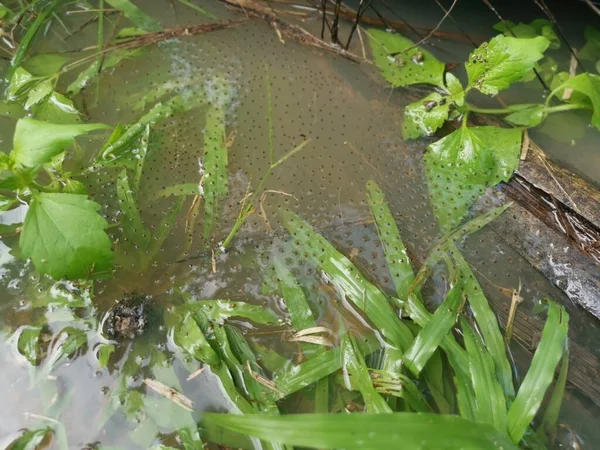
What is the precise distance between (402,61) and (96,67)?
1183mm

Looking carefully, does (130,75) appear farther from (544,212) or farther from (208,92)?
(544,212)

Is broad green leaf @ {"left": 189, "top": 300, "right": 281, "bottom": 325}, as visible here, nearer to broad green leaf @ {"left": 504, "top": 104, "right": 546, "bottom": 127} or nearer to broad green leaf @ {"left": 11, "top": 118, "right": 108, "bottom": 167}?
broad green leaf @ {"left": 11, "top": 118, "right": 108, "bottom": 167}

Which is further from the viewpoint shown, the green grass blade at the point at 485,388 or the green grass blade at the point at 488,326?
the green grass blade at the point at 488,326

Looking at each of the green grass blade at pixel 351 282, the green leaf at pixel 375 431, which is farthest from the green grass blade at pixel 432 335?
the green leaf at pixel 375 431

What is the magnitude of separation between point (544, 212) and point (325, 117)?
845 mm

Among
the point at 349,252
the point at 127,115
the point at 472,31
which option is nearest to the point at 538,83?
the point at 472,31

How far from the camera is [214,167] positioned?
5.76ft

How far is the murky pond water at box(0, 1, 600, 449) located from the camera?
1.39 metres

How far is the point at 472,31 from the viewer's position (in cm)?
215

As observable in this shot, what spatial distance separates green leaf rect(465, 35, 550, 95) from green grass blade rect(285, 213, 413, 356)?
784 mm

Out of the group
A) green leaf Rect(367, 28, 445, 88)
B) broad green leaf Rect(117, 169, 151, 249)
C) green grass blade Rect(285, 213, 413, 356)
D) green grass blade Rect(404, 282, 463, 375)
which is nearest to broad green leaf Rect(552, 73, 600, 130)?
green leaf Rect(367, 28, 445, 88)

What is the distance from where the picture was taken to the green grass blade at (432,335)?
1.42 m

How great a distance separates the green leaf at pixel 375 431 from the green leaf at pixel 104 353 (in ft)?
1.56

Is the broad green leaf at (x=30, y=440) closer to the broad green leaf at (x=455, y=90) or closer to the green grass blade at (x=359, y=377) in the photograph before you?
the green grass blade at (x=359, y=377)
